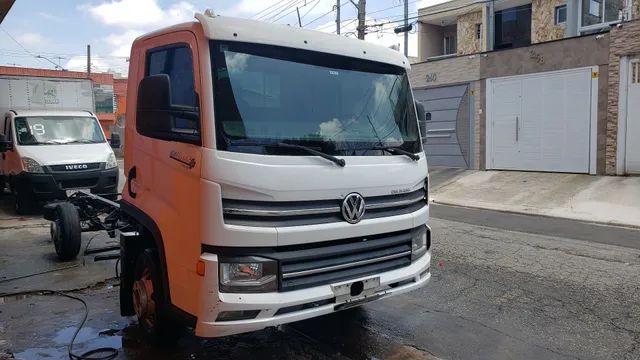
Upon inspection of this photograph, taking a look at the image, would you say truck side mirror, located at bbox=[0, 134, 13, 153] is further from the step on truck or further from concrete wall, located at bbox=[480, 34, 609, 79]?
concrete wall, located at bbox=[480, 34, 609, 79]

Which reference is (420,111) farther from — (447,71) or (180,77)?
(447,71)

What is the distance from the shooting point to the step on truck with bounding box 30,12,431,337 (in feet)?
11.3

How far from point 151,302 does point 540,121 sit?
49.7ft

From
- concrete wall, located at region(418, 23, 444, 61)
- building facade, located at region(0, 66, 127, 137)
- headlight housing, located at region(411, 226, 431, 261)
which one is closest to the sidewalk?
headlight housing, located at region(411, 226, 431, 261)

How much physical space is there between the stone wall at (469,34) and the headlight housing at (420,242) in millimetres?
25555

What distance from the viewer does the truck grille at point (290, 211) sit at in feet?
11.3

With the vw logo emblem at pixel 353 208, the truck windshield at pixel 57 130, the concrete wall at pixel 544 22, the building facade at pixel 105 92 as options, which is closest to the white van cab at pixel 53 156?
the truck windshield at pixel 57 130

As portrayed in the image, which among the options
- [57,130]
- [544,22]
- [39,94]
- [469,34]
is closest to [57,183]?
[57,130]

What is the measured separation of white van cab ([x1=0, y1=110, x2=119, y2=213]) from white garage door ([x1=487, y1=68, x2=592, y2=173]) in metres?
12.2

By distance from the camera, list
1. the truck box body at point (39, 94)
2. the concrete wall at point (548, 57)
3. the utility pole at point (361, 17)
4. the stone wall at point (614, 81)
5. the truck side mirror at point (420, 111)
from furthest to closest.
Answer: the utility pole at point (361, 17) < the concrete wall at point (548, 57) < the stone wall at point (614, 81) < the truck box body at point (39, 94) < the truck side mirror at point (420, 111)

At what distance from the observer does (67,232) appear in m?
7.29

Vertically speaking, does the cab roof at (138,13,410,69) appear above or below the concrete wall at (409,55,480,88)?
below

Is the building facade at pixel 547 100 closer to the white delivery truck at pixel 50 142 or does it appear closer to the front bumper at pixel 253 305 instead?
the white delivery truck at pixel 50 142

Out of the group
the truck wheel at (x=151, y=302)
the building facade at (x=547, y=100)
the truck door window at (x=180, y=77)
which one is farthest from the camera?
the building facade at (x=547, y=100)
